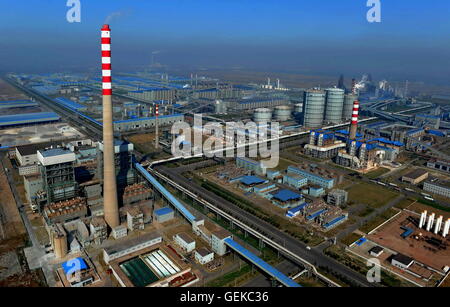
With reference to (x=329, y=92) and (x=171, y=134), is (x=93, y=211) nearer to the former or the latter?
(x=171, y=134)

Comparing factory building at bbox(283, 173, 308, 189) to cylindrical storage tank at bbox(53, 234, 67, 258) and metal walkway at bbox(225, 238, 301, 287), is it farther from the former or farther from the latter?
cylindrical storage tank at bbox(53, 234, 67, 258)

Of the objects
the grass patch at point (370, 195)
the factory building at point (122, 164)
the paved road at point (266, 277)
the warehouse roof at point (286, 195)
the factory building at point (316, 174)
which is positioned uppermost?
the factory building at point (122, 164)

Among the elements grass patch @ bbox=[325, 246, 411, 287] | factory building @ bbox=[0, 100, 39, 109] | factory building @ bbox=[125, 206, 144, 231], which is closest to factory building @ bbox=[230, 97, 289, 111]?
factory building @ bbox=[0, 100, 39, 109]

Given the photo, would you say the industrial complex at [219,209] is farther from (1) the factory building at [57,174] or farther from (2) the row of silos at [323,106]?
(2) the row of silos at [323,106]

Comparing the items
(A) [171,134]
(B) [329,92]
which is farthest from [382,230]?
(B) [329,92]

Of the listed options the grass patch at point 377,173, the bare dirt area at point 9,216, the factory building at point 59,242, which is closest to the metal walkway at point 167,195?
the factory building at point 59,242

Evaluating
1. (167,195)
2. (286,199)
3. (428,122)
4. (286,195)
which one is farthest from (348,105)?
(167,195)
